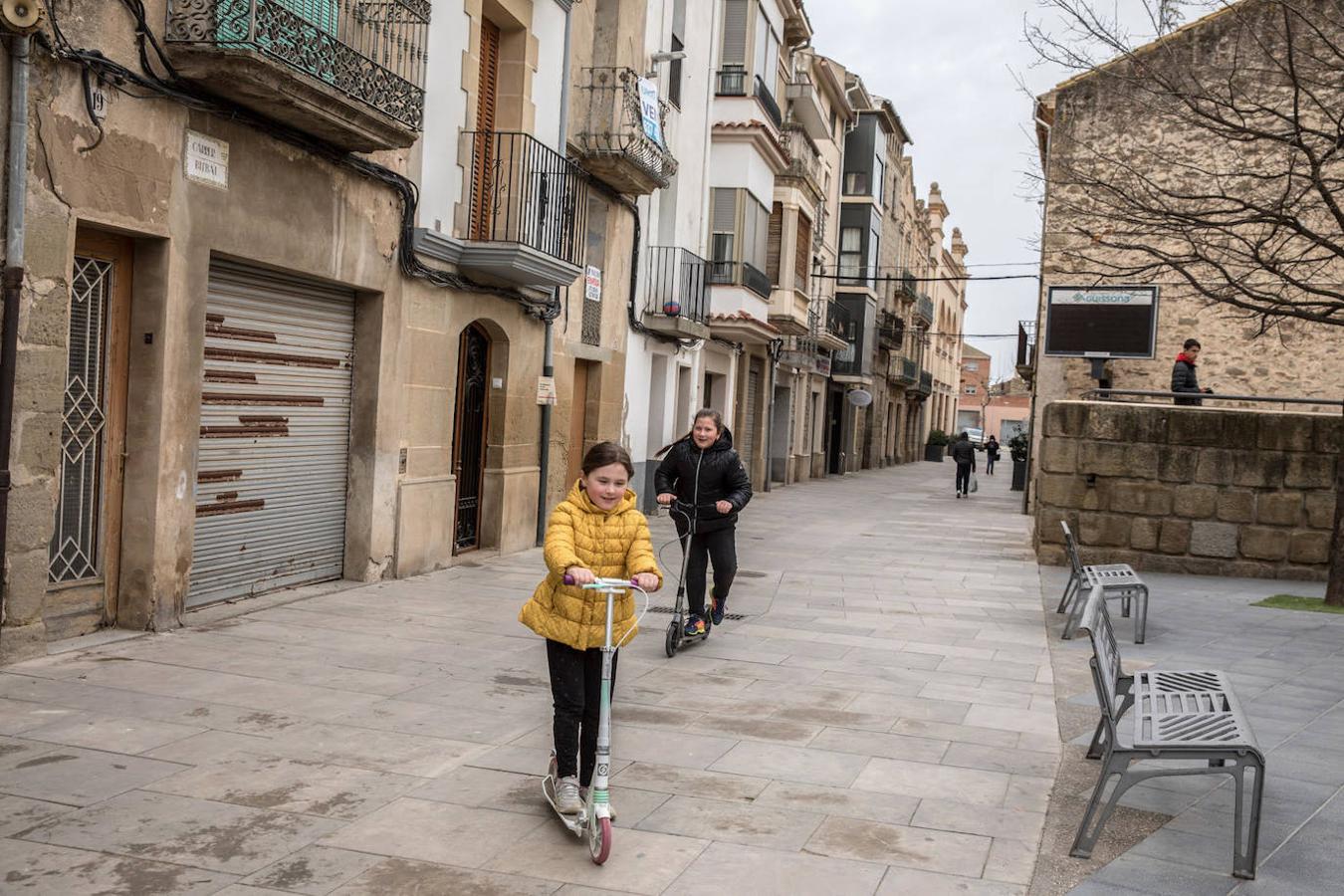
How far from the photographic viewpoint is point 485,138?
40.7ft

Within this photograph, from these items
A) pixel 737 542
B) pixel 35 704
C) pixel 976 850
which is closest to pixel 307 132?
pixel 35 704

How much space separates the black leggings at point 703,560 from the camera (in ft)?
28.4

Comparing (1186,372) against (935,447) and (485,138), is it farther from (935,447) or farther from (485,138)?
(935,447)

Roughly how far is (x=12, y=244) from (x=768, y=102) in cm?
1885

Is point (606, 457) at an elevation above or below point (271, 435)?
A: above

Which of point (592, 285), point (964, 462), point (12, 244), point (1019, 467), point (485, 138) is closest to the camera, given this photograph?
point (12, 244)

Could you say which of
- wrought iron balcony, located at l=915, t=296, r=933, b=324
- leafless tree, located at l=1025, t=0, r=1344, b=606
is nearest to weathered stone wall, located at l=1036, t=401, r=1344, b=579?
leafless tree, located at l=1025, t=0, r=1344, b=606

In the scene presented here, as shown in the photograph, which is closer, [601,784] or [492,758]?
[601,784]

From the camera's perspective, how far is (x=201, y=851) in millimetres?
4172

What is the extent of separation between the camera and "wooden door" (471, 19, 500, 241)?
12352mm

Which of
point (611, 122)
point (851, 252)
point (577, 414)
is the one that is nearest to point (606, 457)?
point (611, 122)

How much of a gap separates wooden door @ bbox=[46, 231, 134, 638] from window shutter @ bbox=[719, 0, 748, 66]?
16692mm

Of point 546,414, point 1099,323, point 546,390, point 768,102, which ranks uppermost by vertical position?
point 768,102

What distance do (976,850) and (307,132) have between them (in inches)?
277
